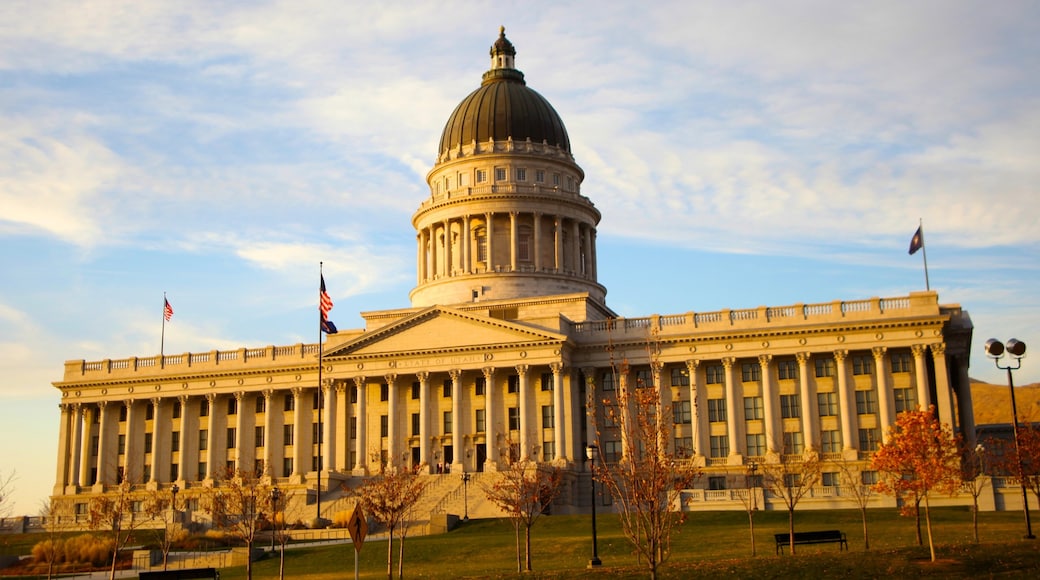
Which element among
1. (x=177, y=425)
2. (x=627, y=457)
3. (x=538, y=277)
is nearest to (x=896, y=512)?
(x=627, y=457)

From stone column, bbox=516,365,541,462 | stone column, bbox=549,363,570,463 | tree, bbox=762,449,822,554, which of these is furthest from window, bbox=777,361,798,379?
stone column, bbox=516,365,541,462

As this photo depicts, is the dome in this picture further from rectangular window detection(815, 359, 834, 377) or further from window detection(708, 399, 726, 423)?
rectangular window detection(815, 359, 834, 377)

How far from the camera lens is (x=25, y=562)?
58.1 metres

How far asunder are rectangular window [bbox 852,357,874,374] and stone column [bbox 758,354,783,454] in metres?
5.76

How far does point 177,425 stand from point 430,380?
81.8 ft

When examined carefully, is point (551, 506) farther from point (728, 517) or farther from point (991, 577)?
point (991, 577)

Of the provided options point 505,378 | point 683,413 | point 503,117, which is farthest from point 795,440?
point 503,117

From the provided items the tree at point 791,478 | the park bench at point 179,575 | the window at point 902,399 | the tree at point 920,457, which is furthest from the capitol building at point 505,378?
the park bench at point 179,575

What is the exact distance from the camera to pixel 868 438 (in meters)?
77.0

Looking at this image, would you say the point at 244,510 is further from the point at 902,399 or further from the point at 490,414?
the point at 902,399

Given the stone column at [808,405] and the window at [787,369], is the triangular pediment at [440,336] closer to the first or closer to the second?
the window at [787,369]

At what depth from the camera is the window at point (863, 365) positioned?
78000 mm

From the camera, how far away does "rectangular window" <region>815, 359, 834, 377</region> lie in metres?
78.9

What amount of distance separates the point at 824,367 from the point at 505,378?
77.5 ft
